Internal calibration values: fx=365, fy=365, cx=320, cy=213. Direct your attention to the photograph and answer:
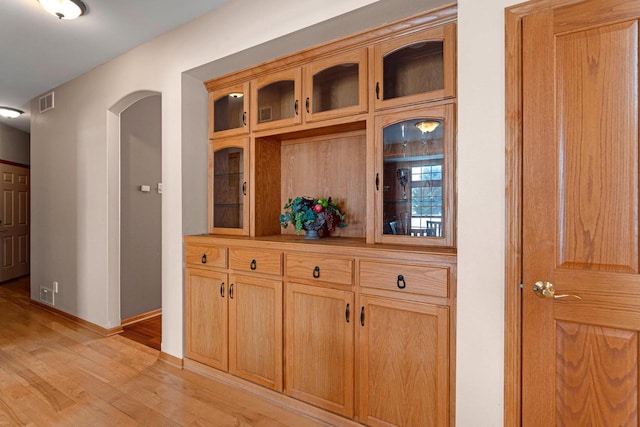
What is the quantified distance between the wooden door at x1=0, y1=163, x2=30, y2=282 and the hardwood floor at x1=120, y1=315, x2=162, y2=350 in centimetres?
402

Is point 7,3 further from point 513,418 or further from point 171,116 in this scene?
point 513,418

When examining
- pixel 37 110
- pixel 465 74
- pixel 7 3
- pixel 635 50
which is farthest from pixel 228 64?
pixel 37 110

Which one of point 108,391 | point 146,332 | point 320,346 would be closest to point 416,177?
point 320,346

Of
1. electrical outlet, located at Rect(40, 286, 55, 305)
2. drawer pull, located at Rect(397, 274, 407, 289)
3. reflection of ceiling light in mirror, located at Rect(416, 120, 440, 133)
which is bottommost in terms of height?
electrical outlet, located at Rect(40, 286, 55, 305)

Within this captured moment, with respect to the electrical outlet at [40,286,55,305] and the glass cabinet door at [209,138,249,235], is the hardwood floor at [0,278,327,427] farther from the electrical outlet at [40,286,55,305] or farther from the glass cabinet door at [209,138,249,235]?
the glass cabinet door at [209,138,249,235]

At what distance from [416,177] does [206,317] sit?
5.92 ft

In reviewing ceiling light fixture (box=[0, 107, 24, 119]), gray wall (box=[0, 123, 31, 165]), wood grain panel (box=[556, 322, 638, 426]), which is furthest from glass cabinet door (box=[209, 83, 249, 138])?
gray wall (box=[0, 123, 31, 165])

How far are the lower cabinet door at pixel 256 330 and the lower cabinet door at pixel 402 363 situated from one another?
599mm

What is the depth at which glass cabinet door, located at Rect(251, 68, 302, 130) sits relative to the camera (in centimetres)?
239

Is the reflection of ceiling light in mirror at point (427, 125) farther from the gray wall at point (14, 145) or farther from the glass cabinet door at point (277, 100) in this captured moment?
the gray wall at point (14, 145)

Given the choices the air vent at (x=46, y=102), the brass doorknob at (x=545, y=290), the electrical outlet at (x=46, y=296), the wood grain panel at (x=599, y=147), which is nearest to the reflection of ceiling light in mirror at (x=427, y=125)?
the wood grain panel at (x=599, y=147)

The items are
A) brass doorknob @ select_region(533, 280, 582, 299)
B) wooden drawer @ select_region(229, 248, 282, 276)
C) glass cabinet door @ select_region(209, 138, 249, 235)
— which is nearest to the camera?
brass doorknob @ select_region(533, 280, 582, 299)

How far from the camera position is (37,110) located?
4.54 m

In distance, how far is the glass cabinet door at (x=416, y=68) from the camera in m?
1.84
